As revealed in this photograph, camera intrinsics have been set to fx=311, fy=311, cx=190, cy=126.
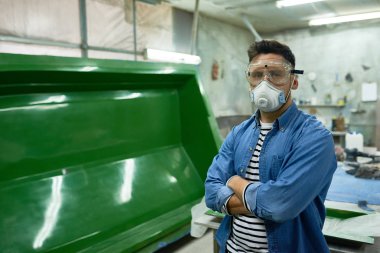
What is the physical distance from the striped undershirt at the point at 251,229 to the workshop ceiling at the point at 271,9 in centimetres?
349

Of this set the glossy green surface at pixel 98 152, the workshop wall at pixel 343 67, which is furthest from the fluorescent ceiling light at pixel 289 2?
the glossy green surface at pixel 98 152

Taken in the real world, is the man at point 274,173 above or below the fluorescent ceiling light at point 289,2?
below

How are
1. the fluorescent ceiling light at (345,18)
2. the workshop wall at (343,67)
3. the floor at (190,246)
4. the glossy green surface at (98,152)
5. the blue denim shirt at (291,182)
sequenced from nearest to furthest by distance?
the blue denim shirt at (291,182)
the glossy green surface at (98,152)
the floor at (190,246)
the fluorescent ceiling light at (345,18)
the workshop wall at (343,67)

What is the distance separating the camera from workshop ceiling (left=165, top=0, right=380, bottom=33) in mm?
4293

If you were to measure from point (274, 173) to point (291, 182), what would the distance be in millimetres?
107

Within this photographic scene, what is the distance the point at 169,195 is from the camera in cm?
238

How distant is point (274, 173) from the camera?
1100mm

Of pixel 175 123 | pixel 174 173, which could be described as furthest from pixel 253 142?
pixel 175 123

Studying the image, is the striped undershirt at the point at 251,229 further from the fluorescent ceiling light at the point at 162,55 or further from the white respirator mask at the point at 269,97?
the fluorescent ceiling light at the point at 162,55

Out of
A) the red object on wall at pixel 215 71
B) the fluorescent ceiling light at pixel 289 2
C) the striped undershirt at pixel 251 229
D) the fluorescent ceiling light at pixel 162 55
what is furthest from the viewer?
the red object on wall at pixel 215 71

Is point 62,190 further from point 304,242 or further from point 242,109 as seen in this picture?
point 242,109

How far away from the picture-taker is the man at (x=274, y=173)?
1.01 metres

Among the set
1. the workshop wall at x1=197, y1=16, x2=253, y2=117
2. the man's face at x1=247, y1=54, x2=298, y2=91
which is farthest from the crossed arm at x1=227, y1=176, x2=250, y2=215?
the workshop wall at x1=197, y1=16, x2=253, y2=117

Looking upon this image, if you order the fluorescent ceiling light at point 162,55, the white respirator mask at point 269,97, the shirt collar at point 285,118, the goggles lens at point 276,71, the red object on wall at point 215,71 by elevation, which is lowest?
the shirt collar at point 285,118
